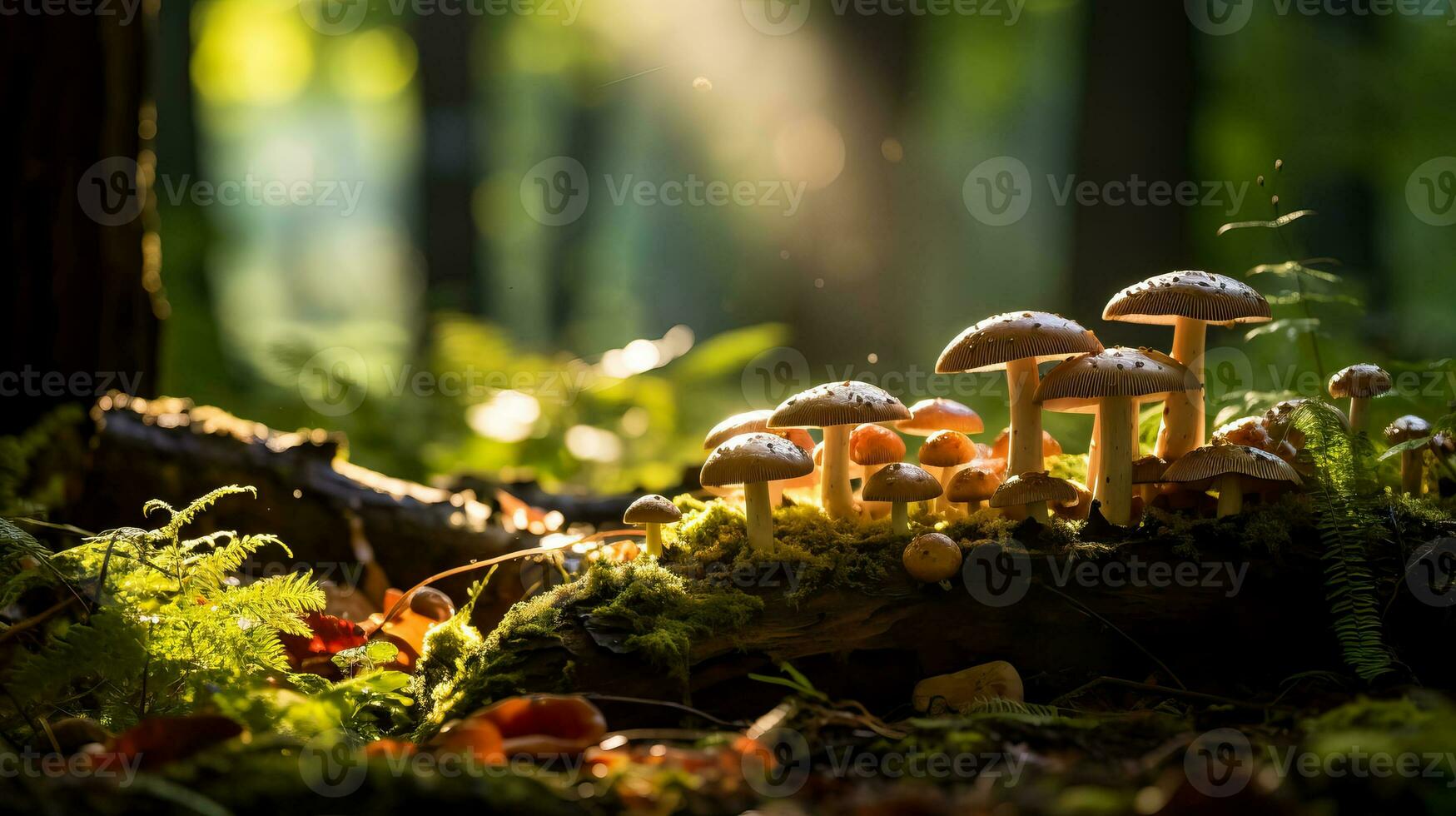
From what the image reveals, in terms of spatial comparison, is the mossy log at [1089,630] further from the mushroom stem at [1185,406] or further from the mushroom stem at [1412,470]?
the mushroom stem at [1412,470]

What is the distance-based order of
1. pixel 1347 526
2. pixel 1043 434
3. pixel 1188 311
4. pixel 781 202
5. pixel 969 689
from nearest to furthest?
1. pixel 969 689
2. pixel 1347 526
3. pixel 1188 311
4. pixel 1043 434
5. pixel 781 202

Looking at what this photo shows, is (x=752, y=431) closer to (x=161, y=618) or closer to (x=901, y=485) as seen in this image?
(x=901, y=485)

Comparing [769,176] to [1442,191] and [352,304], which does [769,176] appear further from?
[352,304]

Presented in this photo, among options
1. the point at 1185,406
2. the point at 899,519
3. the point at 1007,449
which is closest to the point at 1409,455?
the point at 1185,406

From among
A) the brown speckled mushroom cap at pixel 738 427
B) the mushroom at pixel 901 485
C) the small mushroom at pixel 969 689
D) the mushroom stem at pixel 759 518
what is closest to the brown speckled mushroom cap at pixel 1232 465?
the mushroom at pixel 901 485

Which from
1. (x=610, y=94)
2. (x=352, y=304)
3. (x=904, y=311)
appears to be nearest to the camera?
(x=904, y=311)

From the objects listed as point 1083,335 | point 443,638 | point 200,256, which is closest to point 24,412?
point 443,638

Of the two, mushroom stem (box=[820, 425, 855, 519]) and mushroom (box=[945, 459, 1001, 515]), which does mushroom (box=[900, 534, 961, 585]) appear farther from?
mushroom stem (box=[820, 425, 855, 519])
